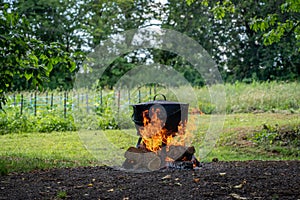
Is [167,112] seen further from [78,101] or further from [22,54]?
[78,101]

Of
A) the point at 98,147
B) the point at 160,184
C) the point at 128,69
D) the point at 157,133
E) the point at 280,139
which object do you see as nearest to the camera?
the point at 160,184

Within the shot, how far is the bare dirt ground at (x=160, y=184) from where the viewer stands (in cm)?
426

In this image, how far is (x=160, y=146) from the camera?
19.1 feet

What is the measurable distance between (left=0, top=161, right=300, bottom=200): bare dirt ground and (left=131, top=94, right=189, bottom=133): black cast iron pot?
0.63 meters

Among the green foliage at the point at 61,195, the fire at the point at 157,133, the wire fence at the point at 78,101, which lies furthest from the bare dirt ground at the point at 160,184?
the wire fence at the point at 78,101

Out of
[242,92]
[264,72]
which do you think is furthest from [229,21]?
[242,92]

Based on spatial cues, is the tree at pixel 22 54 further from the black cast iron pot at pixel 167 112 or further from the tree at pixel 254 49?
the tree at pixel 254 49

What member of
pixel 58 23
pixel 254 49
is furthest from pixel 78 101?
pixel 254 49

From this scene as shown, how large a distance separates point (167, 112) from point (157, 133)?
1.04 ft

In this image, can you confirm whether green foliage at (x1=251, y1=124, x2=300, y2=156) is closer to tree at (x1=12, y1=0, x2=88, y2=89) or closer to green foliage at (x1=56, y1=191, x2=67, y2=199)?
green foliage at (x1=56, y1=191, x2=67, y2=199)

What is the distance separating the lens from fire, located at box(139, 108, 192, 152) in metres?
5.77

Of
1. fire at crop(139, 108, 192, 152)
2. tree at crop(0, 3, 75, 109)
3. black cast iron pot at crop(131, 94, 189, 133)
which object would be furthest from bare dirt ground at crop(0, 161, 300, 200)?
tree at crop(0, 3, 75, 109)

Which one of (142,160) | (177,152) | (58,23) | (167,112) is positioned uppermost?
(58,23)

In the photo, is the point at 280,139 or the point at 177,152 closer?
the point at 177,152
